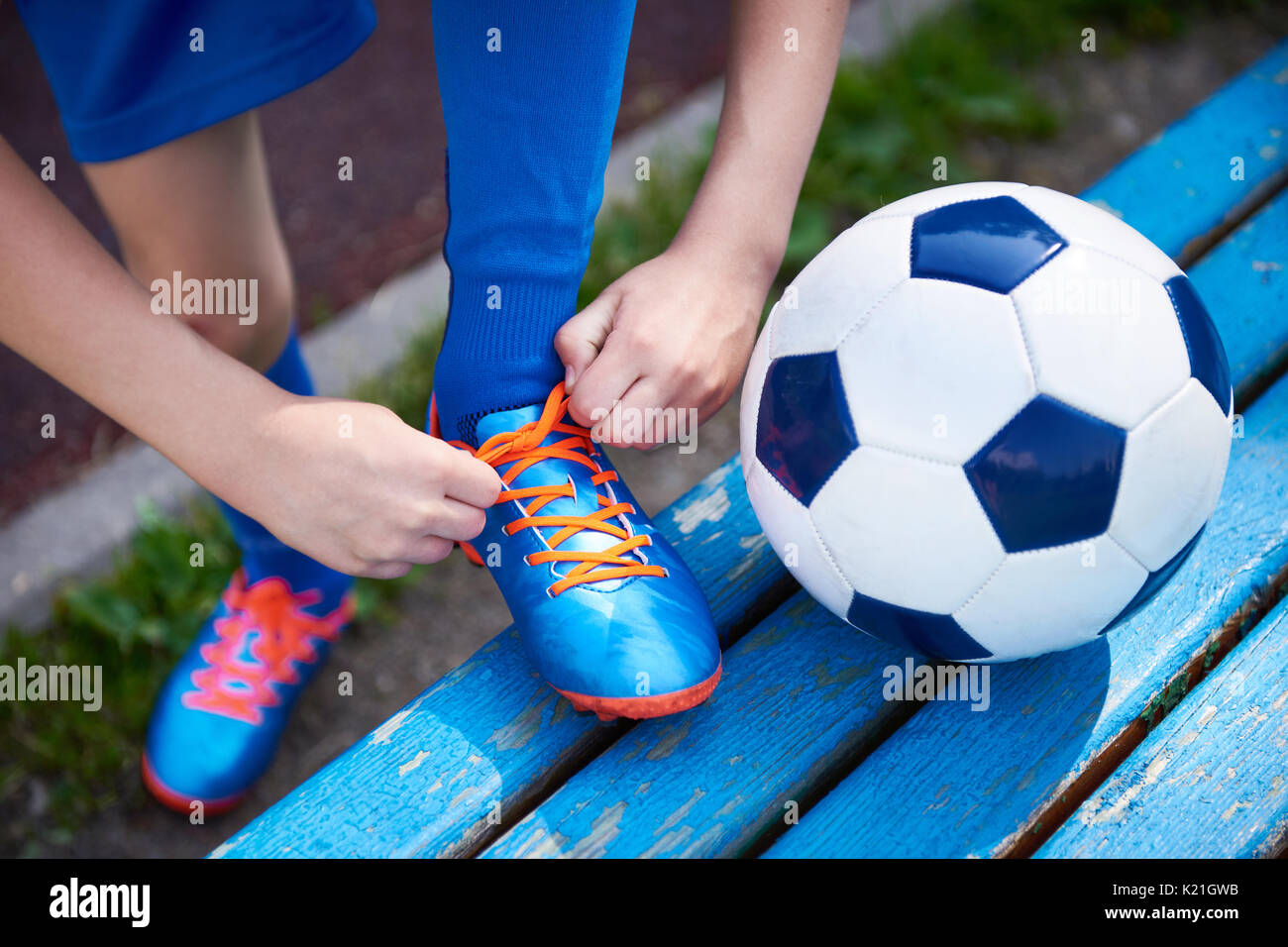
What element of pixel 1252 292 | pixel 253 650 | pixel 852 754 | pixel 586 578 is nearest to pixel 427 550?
pixel 586 578

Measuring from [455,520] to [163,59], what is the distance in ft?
2.17

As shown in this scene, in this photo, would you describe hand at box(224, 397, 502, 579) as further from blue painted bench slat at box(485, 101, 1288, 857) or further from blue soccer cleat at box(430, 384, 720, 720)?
blue painted bench slat at box(485, 101, 1288, 857)

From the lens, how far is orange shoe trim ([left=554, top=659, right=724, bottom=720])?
38.9 inches

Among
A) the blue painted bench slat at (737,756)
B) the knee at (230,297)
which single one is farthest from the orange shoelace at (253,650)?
the blue painted bench slat at (737,756)

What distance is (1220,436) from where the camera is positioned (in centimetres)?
94

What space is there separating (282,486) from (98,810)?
3.12 ft

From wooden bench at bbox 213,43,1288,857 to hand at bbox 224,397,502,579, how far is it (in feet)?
0.64

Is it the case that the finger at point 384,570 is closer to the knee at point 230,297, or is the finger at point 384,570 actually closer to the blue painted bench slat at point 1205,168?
the knee at point 230,297

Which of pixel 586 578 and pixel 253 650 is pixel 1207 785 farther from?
pixel 253 650

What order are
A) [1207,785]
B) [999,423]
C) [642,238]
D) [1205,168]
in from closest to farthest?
[999,423] → [1207,785] → [1205,168] → [642,238]

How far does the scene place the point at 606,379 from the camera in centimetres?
113

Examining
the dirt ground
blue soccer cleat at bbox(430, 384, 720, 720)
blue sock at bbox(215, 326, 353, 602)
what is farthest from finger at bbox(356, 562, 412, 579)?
the dirt ground
